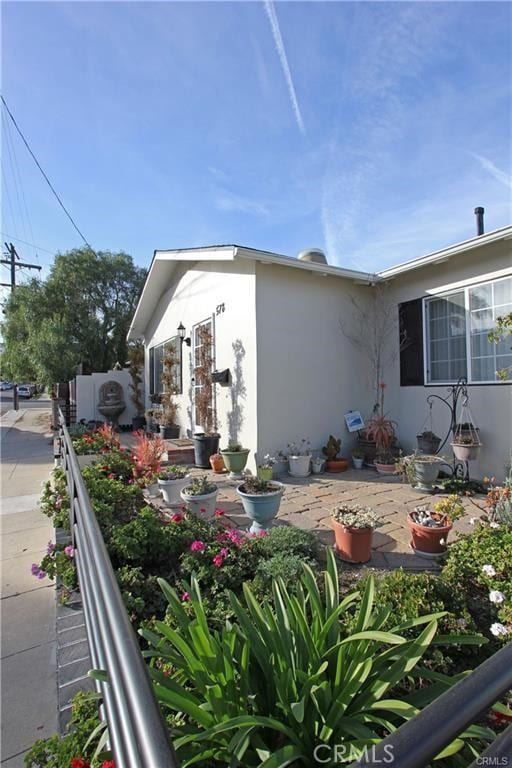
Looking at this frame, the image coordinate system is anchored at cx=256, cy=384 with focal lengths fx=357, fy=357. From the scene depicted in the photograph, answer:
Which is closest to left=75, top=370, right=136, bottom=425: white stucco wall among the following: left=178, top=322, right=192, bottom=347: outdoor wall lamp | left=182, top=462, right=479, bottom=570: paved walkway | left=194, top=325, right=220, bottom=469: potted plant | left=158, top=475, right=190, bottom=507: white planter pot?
left=178, top=322, right=192, bottom=347: outdoor wall lamp

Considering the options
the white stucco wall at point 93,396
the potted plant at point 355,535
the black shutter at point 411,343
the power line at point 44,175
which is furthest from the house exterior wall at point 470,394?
the white stucco wall at point 93,396

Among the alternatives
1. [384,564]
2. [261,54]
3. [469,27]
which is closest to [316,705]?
[384,564]

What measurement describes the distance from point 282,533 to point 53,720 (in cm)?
160

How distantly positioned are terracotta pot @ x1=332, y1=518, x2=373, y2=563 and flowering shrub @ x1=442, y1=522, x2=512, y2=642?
0.58 m

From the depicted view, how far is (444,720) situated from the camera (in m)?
0.53

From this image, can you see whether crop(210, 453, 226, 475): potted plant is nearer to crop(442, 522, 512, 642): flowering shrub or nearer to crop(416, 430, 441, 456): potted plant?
crop(416, 430, 441, 456): potted plant

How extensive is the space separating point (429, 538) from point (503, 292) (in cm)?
380

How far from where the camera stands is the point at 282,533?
2.69 meters

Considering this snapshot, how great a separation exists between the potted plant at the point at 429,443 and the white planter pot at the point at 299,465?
69.5 inches

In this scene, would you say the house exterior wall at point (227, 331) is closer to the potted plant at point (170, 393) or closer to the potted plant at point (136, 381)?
the potted plant at point (170, 393)

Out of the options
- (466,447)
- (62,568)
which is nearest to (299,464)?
(466,447)

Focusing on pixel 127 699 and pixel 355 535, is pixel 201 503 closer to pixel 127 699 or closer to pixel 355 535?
pixel 355 535

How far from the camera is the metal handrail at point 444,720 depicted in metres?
0.47

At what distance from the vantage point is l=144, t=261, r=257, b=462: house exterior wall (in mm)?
5840
